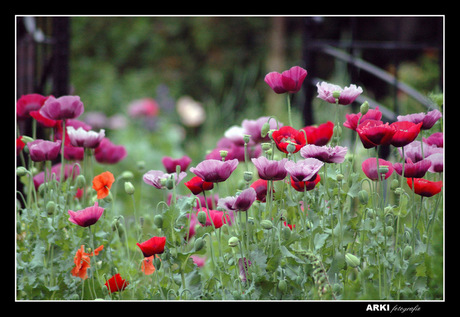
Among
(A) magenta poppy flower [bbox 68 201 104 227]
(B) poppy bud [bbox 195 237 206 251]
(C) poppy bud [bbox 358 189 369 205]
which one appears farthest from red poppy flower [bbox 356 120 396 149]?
(A) magenta poppy flower [bbox 68 201 104 227]

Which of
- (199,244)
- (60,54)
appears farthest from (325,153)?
(60,54)

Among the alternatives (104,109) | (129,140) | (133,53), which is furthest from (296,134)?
(133,53)

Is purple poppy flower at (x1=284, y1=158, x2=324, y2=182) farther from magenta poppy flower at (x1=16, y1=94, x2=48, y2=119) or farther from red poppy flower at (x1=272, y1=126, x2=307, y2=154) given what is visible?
magenta poppy flower at (x1=16, y1=94, x2=48, y2=119)

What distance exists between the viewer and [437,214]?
1063 mm

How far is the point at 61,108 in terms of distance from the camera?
3.68 feet

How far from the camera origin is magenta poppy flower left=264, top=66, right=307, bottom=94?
103 centimetres

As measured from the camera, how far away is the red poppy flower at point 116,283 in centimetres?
103

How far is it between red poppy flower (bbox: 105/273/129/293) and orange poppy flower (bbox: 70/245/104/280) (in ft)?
0.18

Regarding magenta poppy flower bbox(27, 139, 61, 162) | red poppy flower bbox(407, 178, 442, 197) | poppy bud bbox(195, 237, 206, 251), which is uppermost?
magenta poppy flower bbox(27, 139, 61, 162)

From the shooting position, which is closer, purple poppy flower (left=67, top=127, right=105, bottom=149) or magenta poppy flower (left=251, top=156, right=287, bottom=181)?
magenta poppy flower (left=251, top=156, right=287, bottom=181)

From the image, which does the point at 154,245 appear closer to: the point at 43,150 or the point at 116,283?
the point at 116,283

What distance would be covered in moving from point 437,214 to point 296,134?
0.32 meters

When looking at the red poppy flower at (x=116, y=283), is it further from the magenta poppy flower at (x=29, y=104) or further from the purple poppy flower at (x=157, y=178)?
the magenta poppy flower at (x=29, y=104)

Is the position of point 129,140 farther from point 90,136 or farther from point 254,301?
point 254,301
